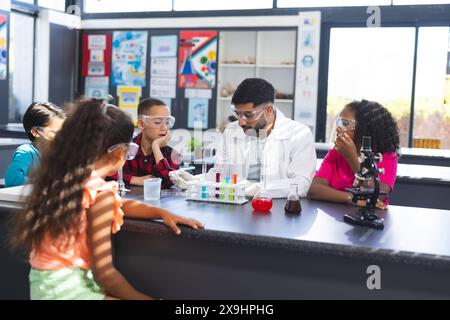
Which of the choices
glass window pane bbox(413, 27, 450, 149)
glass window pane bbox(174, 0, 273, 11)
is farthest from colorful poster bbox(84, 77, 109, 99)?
glass window pane bbox(413, 27, 450, 149)

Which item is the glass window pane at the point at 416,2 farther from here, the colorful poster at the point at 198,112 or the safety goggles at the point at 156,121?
the safety goggles at the point at 156,121

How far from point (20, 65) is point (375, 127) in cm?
518

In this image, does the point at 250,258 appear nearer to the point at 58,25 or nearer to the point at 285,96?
the point at 285,96

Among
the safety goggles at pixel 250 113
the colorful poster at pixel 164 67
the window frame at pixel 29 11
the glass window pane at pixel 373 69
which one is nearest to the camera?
the safety goggles at pixel 250 113

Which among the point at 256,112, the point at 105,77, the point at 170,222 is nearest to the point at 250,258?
the point at 170,222

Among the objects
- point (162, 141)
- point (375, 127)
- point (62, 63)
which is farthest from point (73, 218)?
point (62, 63)

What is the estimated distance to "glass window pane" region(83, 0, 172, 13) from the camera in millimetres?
6441

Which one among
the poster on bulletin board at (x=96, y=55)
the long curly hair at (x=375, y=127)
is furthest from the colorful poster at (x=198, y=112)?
the long curly hair at (x=375, y=127)

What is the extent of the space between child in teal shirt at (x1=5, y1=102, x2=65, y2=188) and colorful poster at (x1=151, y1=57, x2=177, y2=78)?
385 cm

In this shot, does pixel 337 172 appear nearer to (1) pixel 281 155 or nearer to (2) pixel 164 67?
(1) pixel 281 155

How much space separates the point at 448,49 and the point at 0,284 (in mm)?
4854

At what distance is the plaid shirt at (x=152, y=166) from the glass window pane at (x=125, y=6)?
4.03 meters

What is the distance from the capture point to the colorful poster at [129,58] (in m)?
6.45

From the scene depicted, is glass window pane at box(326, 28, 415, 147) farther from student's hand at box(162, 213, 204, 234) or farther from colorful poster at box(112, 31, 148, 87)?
student's hand at box(162, 213, 204, 234)
